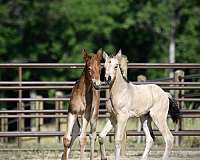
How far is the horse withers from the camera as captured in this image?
8.79 m

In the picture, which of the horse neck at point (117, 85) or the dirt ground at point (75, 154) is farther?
the dirt ground at point (75, 154)

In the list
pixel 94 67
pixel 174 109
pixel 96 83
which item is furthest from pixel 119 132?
pixel 174 109

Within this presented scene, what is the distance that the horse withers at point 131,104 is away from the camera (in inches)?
346

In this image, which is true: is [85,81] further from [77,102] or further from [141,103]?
[141,103]

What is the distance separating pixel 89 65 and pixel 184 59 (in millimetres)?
22221

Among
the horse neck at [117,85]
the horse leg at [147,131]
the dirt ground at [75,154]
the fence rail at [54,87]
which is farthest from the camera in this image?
the fence rail at [54,87]

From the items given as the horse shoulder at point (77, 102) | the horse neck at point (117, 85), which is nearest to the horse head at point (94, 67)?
the horse shoulder at point (77, 102)

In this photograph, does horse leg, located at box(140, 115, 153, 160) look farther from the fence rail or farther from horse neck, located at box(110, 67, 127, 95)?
the fence rail

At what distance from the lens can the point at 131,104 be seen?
909 centimetres

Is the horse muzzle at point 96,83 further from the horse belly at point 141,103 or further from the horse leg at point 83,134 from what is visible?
the horse belly at point 141,103

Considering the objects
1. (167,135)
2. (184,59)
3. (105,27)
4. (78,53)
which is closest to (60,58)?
(78,53)

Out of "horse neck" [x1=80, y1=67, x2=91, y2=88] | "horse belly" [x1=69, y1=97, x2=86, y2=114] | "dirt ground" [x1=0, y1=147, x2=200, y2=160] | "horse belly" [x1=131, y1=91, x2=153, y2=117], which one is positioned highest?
"horse neck" [x1=80, y1=67, x2=91, y2=88]

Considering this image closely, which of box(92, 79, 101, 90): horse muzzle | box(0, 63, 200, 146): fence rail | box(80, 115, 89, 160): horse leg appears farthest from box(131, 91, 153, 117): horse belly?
box(0, 63, 200, 146): fence rail

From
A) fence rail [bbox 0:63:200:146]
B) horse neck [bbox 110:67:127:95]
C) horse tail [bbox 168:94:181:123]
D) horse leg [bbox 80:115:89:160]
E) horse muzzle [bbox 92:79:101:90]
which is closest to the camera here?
horse muzzle [bbox 92:79:101:90]
